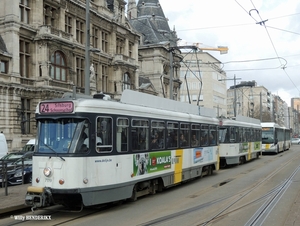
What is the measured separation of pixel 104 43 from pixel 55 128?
115ft

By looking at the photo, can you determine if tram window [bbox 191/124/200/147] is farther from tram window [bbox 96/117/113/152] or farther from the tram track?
tram window [bbox 96/117/113/152]

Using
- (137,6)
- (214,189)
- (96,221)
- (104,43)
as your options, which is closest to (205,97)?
(137,6)

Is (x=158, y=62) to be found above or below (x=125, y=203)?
above

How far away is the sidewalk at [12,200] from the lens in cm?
960

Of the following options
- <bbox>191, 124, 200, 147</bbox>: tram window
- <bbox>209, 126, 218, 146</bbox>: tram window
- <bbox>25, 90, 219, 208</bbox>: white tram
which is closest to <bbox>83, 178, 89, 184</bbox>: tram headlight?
Result: <bbox>25, 90, 219, 208</bbox>: white tram

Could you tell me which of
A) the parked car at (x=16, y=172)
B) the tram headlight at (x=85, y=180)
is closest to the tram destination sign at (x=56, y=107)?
the tram headlight at (x=85, y=180)

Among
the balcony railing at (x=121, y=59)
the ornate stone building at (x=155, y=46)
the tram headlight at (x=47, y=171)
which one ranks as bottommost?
the tram headlight at (x=47, y=171)

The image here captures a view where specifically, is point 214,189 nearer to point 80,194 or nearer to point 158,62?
point 80,194

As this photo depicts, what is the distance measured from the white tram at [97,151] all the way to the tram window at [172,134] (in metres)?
0.42

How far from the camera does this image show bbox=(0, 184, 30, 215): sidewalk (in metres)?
9.60

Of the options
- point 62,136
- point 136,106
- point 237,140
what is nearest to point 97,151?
point 62,136

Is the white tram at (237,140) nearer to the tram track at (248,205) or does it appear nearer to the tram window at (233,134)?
the tram window at (233,134)

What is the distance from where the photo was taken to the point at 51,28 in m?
33.2

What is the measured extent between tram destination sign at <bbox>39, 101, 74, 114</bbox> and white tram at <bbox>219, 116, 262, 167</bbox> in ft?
44.8
